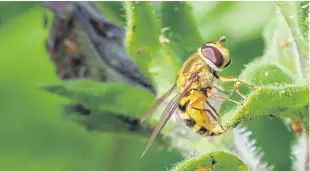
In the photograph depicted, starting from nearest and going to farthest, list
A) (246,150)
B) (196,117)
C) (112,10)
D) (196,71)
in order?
A: (246,150)
(196,117)
(196,71)
(112,10)

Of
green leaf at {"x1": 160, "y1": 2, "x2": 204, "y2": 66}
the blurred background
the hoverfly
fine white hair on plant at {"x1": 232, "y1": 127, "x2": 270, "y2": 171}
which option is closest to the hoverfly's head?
the hoverfly

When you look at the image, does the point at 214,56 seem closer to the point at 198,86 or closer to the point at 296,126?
the point at 198,86

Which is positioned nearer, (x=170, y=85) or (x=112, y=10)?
(x=170, y=85)

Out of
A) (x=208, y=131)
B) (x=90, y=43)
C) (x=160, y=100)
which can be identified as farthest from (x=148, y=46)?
(x=90, y=43)

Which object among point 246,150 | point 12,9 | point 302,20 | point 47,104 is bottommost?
point 47,104

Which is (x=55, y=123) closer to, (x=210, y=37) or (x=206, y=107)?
(x=210, y=37)

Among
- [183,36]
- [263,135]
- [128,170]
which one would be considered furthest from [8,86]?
[183,36]

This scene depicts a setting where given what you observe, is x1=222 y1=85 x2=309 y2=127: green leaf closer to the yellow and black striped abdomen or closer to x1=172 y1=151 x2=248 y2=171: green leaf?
x1=172 y1=151 x2=248 y2=171: green leaf
